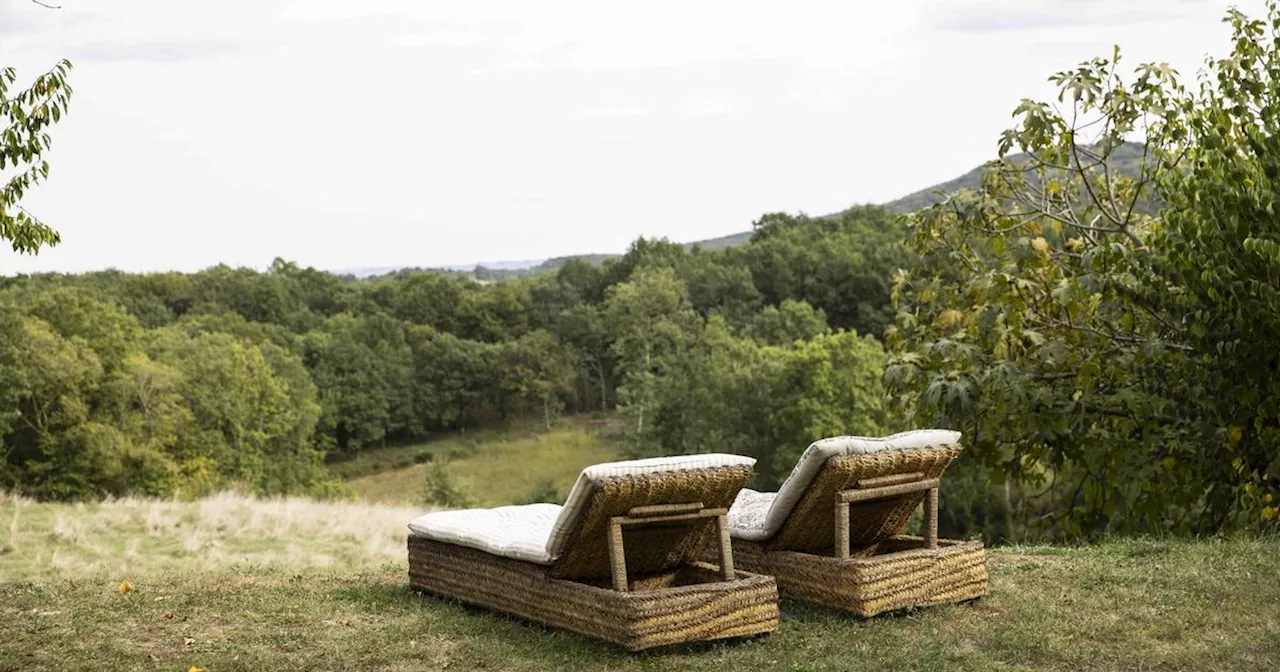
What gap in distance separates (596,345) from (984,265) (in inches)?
1911

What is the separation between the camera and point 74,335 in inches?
1404

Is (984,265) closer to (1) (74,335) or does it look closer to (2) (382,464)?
(1) (74,335)

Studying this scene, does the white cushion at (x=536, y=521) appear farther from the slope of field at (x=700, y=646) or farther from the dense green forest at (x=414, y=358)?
the dense green forest at (x=414, y=358)

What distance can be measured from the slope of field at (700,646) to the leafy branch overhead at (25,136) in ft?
6.21

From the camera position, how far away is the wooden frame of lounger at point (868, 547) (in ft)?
17.7

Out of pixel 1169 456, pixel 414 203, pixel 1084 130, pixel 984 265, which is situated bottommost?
pixel 1169 456

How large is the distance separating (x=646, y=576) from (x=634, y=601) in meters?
0.72

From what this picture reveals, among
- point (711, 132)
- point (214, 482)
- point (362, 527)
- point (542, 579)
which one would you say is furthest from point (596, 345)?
point (542, 579)

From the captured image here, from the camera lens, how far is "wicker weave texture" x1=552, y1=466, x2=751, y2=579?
192 inches

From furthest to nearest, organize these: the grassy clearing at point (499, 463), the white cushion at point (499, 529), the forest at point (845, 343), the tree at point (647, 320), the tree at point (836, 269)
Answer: the tree at point (836, 269)
the tree at point (647, 320)
the grassy clearing at point (499, 463)
the forest at point (845, 343)
the white cushion at point (499, 529)

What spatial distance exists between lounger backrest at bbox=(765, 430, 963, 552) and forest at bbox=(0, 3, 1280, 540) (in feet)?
6.94

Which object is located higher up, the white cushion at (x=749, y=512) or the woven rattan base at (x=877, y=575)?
the white cushion at (x=749, y=512)

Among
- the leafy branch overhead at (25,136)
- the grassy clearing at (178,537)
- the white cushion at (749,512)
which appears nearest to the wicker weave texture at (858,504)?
the white cushion at (749,512)

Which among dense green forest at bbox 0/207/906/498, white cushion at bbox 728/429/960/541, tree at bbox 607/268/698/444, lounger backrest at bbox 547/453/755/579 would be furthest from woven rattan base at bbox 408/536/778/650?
tree at bbox 607/268/698/444
